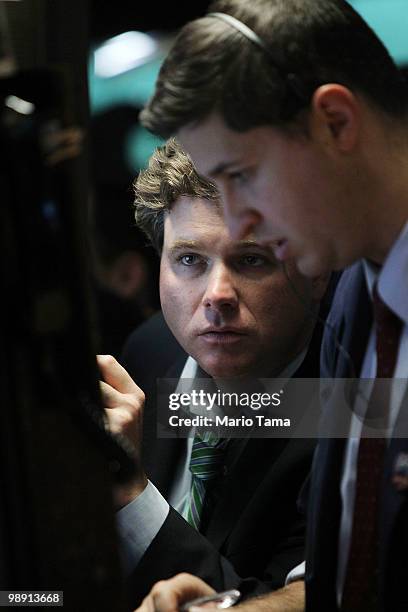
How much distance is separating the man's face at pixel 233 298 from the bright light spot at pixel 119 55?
19 centimetres

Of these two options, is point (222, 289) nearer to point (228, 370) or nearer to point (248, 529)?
point (228, 370)

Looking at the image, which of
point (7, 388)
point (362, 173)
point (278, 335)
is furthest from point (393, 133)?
point (7, 388)

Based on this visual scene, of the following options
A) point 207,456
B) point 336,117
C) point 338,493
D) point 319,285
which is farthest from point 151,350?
point 336,117

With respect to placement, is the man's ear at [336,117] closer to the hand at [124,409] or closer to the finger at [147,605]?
the hand at [124,409]

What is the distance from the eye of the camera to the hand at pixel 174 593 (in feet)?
3.93

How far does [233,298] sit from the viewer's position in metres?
1.34

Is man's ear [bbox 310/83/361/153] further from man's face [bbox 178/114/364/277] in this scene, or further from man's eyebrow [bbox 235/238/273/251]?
man's eyebrow [bbox 235/238/273/251]

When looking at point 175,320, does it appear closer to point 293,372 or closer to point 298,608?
point 293,372

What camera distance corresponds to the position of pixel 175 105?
1.10 m

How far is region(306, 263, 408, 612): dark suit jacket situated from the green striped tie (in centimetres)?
16

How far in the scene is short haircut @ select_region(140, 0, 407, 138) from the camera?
3.53 ft

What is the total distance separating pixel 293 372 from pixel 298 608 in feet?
1.00

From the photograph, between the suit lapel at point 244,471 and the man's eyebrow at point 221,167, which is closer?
the man's eyebrow at point 221,167

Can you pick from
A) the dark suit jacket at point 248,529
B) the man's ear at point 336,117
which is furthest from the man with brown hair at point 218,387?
the man's ear at point 336,117
